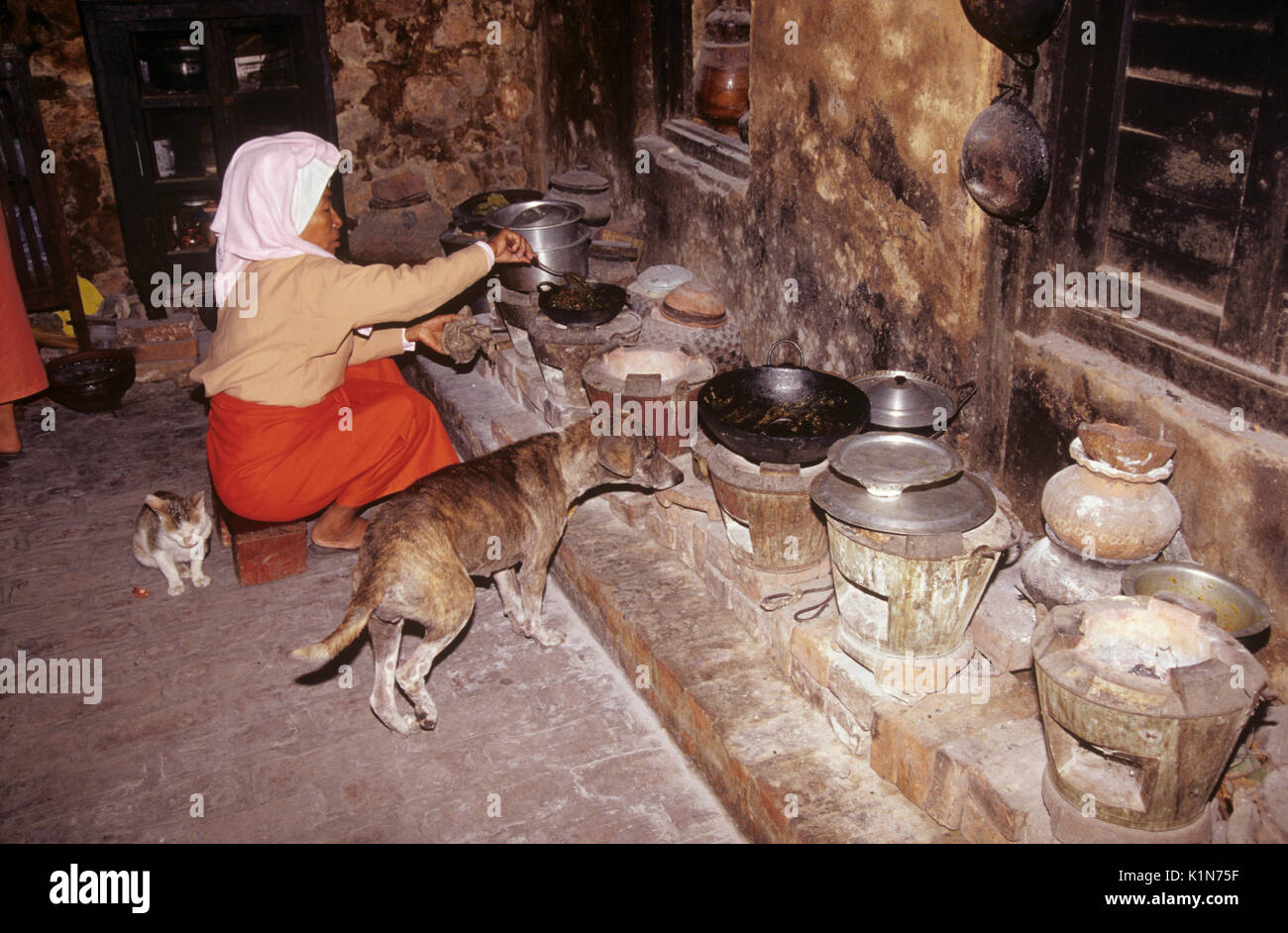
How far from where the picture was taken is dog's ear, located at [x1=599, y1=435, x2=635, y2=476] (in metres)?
4.89

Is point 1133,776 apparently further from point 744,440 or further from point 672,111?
point 672,111

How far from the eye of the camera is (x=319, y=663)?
200 inches

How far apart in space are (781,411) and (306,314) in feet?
7.94

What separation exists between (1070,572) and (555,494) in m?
2.37

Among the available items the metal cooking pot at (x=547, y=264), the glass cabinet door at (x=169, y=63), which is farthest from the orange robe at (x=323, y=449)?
the glass cabinet door at (x=169, y=63)

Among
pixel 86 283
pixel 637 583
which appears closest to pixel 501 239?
pixel 637 583

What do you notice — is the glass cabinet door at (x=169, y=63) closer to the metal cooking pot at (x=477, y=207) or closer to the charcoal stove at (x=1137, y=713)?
the metal cooking pot at (x=477, y=207)

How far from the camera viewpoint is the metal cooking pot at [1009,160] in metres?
3.96

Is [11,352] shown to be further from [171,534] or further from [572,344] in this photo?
[572,344]

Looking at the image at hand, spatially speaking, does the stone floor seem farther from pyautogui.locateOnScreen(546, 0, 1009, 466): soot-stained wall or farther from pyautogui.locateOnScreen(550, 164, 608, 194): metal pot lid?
pyautogui.locateOnScreen(550, 164, 608, 194): metal pot lid

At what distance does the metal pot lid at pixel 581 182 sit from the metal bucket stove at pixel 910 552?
4604mm

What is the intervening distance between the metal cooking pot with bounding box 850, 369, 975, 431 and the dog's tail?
229 centimetres

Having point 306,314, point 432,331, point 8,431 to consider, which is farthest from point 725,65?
point 8,431

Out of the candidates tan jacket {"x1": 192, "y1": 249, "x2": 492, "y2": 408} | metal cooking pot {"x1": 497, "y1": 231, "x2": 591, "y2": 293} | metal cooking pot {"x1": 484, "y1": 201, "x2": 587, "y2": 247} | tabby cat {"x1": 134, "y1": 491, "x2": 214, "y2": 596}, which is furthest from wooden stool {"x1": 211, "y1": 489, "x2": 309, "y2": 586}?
metal cooking pot {"x1": 484, "y1": 201, "x2": 587, "y2": 247}
